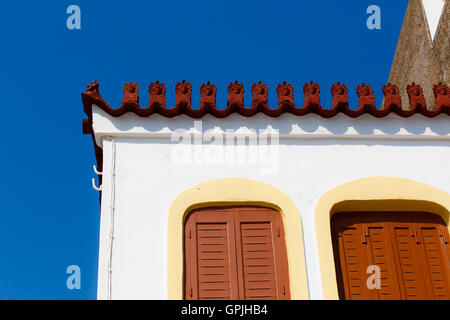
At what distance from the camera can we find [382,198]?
8305 millimetres

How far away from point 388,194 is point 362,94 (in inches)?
59.7

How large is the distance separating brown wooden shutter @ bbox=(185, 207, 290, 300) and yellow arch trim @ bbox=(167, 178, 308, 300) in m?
0.10

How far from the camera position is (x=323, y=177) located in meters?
8.46

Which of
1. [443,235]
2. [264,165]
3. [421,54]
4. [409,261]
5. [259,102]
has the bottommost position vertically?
[409,261]

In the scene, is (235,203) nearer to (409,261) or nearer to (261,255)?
(261,255)

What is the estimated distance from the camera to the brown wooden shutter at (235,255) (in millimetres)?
7703

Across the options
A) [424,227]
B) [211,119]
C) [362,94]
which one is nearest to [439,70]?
[362,94]

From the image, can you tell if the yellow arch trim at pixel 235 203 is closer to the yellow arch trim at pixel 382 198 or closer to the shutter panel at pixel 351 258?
the yellow arch trim at pixel 382 198

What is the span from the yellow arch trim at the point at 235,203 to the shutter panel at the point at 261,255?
0.10 meters

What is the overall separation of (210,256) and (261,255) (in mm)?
627

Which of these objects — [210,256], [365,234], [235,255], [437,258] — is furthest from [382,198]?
[210,256]

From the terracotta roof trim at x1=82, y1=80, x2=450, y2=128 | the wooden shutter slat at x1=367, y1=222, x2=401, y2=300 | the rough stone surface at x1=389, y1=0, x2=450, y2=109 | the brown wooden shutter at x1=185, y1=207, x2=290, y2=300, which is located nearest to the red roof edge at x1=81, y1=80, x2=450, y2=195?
the terracotta roof trim at x1=82, y1=80, x2=450, y2=128

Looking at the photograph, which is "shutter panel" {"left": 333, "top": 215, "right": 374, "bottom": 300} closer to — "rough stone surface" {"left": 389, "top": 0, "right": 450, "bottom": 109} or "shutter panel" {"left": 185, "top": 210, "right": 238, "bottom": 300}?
"shutter panel" {"left": 185, "top": 210, "right": 238, "bottom": 300}
